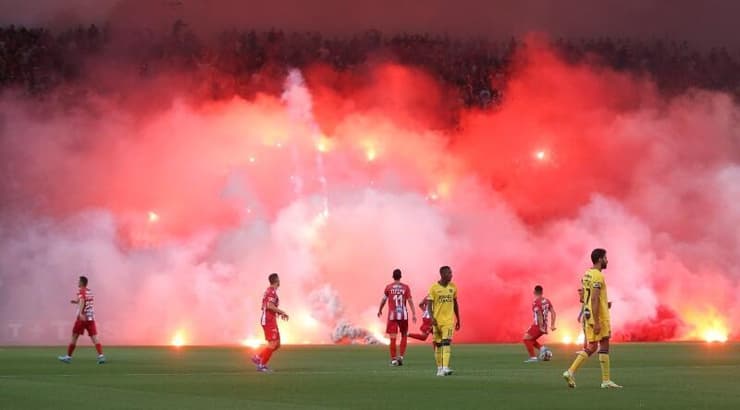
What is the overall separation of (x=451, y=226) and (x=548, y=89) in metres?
10.2

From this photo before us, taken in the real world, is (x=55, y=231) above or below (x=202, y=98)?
below

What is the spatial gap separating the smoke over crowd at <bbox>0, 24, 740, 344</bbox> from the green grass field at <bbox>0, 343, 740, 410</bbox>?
21.0 m

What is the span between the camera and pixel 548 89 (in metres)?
65.3

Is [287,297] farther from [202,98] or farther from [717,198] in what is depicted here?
[717,198]

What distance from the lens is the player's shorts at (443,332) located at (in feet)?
85.6

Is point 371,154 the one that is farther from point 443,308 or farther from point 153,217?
point 443,308

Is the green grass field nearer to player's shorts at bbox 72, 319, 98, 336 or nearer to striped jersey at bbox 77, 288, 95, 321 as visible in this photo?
player's shorts at bbox 72, 319, 98, 336

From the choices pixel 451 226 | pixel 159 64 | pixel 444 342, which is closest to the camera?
pixel 444 342

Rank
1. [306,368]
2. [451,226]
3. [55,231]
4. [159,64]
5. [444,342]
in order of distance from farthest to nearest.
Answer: [159,64] → [55,231] → [451,226] → [306,368] → [444,342]

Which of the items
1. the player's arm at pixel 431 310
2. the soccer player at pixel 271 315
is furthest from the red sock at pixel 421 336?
the soccer player at pixel 271 315

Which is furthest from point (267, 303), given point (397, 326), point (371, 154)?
point (371, 154)

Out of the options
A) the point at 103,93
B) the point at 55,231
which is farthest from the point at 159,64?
the point at 55,231

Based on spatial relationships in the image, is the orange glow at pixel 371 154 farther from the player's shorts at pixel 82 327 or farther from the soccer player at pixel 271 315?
the soccer player at pixel 271 315

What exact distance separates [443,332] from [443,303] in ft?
2.14
